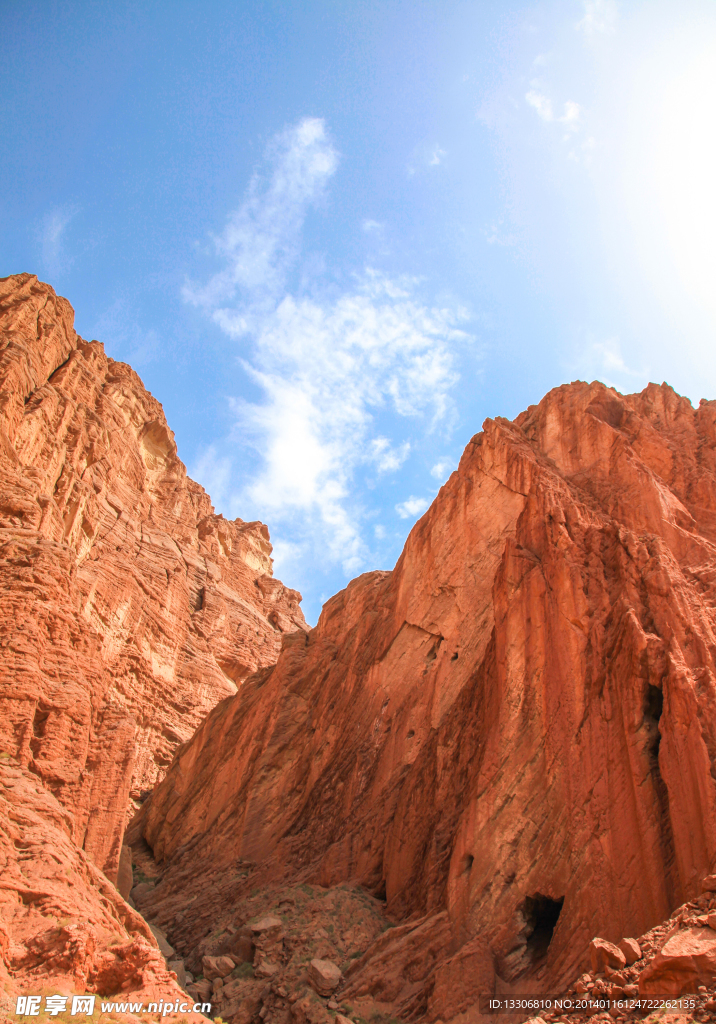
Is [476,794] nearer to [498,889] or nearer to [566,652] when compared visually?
[498,889]

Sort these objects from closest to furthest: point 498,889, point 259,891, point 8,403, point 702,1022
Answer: point 702,1022 < point 498,889 < point 259,891 < point 8,403

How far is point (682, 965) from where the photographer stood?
34.8ft

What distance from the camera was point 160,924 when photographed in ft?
91.1

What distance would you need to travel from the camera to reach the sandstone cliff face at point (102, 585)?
1927 centimetres

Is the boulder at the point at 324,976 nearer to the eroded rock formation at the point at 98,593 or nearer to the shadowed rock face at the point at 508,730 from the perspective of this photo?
the shadowed rock face at the point at 508,730

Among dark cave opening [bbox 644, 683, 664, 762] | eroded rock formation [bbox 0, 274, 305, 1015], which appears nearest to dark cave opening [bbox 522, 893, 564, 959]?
dark cave opening [bbox 644, 683, 664, 762]

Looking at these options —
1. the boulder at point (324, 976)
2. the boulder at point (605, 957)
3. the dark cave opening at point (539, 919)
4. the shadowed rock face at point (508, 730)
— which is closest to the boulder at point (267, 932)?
the boulder at point (324, 976)

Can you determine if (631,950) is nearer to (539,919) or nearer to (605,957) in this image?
(605,957)

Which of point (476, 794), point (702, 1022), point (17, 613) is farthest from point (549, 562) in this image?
point (17, 613)

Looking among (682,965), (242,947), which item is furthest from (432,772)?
(682,965)

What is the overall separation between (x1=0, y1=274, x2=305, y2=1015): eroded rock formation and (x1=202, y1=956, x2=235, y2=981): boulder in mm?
4930

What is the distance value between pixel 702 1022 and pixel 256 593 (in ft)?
221

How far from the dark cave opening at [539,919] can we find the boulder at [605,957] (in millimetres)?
4519

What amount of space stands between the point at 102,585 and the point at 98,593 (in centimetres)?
81
